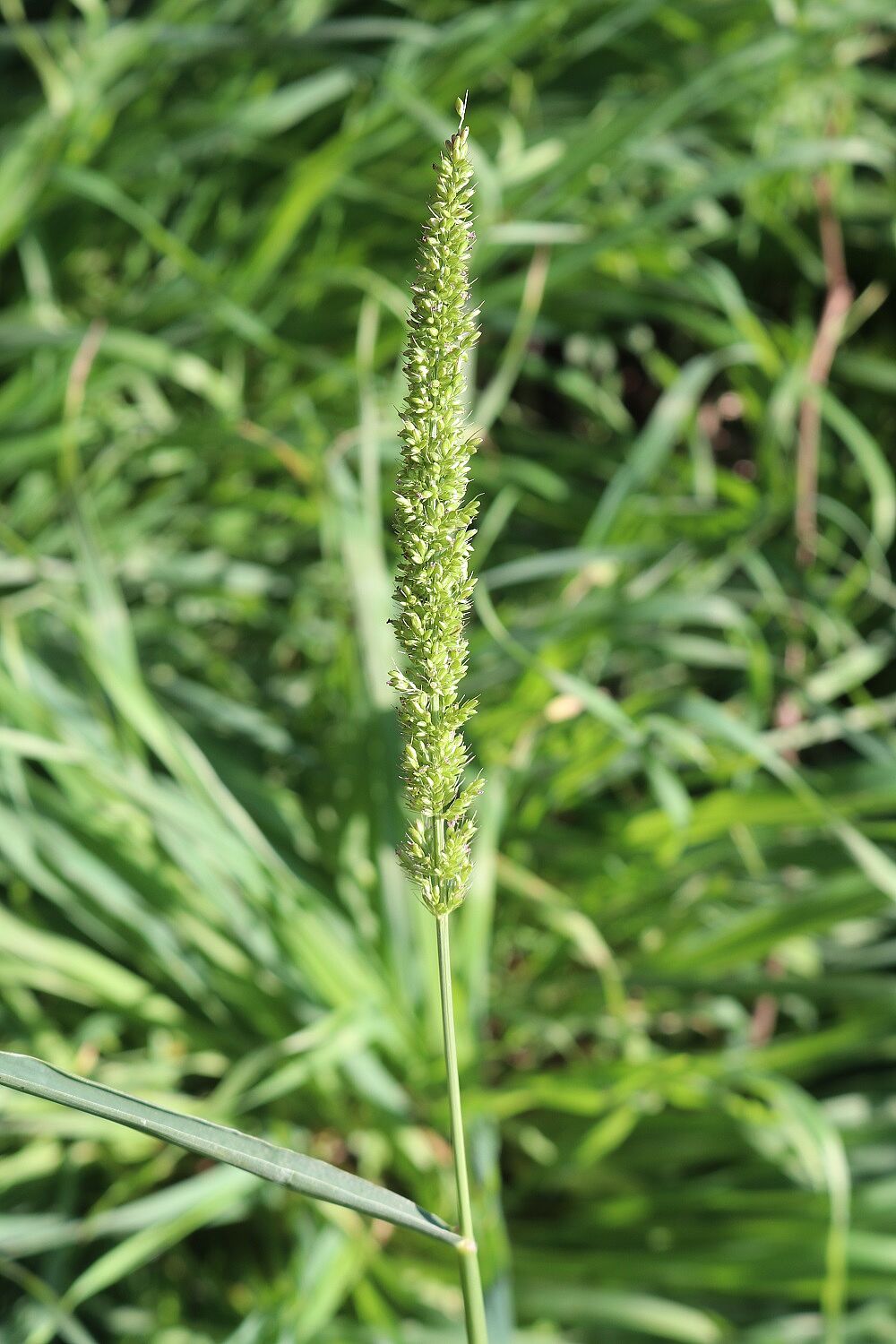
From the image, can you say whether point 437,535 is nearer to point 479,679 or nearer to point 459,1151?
point 459,1151

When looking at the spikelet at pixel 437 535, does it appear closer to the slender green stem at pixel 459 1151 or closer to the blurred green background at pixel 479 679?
→ the slender green stem at pixel 459 1151

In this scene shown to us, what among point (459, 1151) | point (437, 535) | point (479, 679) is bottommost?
point (459, 1151)

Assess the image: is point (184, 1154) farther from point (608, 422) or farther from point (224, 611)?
point (608, 422)

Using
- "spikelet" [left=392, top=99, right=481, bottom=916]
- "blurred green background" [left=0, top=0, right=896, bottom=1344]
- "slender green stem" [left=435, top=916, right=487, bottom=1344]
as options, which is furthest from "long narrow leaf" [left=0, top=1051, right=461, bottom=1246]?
"blurred green background" [left=0, top=0, right=896, bottom=1344]

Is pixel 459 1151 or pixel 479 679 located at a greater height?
pixel 479 679

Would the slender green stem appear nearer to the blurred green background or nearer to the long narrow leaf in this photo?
the long narrow leaf

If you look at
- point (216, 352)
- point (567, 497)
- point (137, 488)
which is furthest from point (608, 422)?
point (137, 488)

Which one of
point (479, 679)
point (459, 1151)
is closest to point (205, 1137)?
point (459, 1151)
